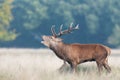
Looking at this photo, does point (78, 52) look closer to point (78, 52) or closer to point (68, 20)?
point (78, 52)

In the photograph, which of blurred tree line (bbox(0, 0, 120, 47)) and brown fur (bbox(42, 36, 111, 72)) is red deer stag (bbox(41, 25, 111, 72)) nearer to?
brown fur (bbox(42, 36, 111, 72))

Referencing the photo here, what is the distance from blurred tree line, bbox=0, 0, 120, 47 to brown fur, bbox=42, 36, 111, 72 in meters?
48.4

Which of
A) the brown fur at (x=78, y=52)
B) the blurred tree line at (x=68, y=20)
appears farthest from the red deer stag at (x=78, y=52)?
the blurred tree line at (x=68, y=20)

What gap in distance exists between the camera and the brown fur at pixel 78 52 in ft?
51.0

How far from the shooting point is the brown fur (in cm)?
1555

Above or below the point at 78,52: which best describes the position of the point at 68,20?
above

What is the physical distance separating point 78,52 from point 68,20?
51356mm

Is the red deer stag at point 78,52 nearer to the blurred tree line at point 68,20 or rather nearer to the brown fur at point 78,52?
the brown fur at point 78,52

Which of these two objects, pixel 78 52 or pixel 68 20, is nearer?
pixel 78 52

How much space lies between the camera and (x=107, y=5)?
68500 millimetres

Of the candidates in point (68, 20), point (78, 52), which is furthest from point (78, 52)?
point (68, 20)

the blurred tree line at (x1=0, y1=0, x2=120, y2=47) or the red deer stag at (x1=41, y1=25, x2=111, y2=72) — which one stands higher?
the blurred tree line at (x1=0, y1=0, x2=120, y2=47)

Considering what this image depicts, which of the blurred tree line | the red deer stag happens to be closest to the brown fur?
the red deer stag

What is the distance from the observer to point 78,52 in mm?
15586
